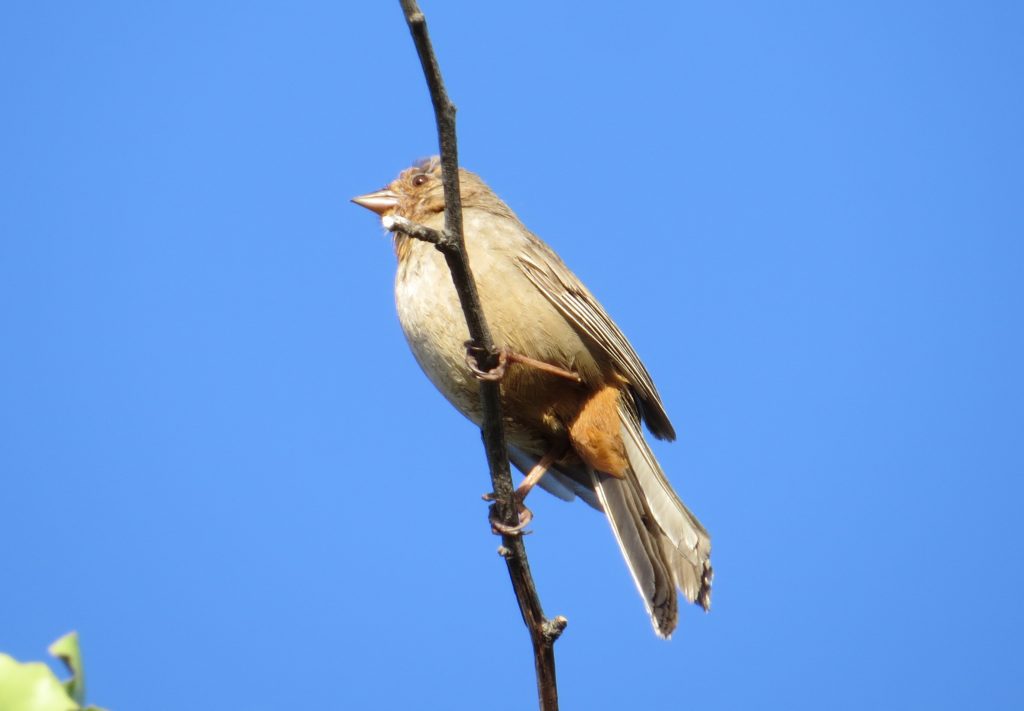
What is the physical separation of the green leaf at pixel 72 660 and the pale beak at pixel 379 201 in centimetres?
523

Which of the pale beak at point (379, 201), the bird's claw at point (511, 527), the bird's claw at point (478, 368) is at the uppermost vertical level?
the pale beak at point (379, 201)

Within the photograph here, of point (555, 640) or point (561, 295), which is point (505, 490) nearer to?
point (555, 640)

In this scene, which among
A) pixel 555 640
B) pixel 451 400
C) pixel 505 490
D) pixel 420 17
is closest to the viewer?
pixel 420 17

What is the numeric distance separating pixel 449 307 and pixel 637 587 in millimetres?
1657

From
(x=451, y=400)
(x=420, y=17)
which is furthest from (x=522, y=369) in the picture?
(x=420, y=17)

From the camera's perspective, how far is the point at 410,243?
6035 mm

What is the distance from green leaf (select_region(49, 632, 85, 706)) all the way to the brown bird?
3.42 meters

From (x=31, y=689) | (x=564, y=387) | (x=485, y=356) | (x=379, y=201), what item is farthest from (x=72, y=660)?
(x=379, y=201)

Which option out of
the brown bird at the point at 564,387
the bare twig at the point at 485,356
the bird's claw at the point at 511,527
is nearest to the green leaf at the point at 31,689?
the bare twig at the point at 485,356

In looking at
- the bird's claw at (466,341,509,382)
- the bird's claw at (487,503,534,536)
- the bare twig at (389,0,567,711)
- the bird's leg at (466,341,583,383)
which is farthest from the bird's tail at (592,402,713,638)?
the bird's claw at (466,341,509,382)

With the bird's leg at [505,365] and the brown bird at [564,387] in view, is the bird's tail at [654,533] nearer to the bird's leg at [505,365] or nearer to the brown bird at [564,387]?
the brown bird at [564,387]

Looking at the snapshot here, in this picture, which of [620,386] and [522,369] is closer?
[522,369]

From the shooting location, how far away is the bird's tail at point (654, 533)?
554 centimetres

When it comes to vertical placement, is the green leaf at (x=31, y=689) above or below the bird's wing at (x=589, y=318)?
below
